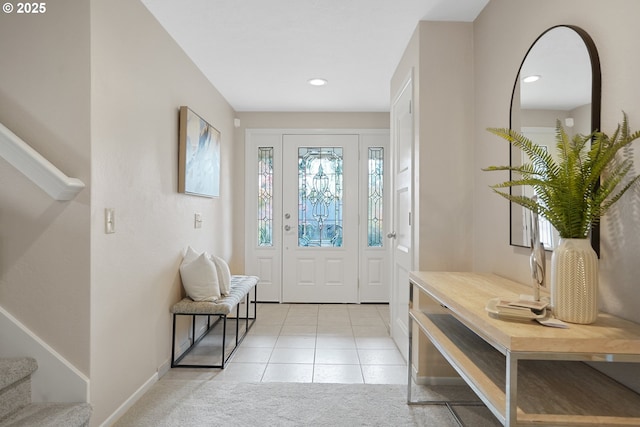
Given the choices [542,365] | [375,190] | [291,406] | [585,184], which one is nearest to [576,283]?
[585,184]

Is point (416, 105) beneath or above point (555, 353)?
above

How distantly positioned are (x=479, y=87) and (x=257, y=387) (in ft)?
7.76

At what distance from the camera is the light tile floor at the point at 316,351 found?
270 cm

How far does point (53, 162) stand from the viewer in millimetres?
1821

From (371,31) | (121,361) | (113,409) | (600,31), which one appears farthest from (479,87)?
(113,409)

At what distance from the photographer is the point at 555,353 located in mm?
1064

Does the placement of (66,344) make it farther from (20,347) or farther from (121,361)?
(121,361)

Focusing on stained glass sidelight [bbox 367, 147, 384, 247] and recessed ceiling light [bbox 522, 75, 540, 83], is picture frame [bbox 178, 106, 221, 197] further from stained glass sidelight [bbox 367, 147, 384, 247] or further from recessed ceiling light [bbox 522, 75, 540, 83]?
recessed ceiling light [bbox 522, 75, 540, 83]

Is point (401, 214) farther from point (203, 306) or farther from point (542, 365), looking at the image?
point (542, 365)

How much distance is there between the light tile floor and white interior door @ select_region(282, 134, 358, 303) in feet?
1.49

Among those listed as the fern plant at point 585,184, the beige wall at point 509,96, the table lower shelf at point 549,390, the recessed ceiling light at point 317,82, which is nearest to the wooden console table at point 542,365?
the table lower shelf at point 549,390

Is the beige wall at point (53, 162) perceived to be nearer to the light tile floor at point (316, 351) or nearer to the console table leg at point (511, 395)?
the light tile floor at point (316, 351)

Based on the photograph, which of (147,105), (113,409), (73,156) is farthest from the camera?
(147,105)

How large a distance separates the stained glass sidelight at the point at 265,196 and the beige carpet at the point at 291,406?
2.47 m
